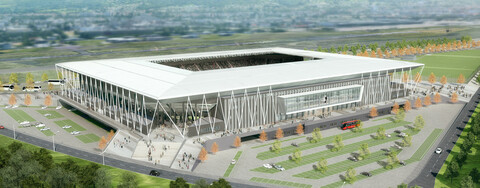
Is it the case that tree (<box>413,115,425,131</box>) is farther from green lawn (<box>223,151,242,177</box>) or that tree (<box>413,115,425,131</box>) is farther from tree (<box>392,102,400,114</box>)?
green lawn (<box>223,151,242,177</box>)

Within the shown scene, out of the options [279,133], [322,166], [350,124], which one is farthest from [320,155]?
[350,124]

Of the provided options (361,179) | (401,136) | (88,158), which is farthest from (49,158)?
(401,136)

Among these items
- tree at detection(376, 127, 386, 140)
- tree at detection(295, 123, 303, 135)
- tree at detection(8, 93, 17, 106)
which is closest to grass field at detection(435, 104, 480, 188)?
tree at detection(376, 127, 386, 140)

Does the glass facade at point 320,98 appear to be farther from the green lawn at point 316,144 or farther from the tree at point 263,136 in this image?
the tree at point 263,136

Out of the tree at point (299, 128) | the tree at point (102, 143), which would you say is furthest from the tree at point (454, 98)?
the tree at point (102, 143)

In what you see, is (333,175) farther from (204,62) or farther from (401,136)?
(204,62)

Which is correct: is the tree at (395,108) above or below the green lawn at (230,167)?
above
